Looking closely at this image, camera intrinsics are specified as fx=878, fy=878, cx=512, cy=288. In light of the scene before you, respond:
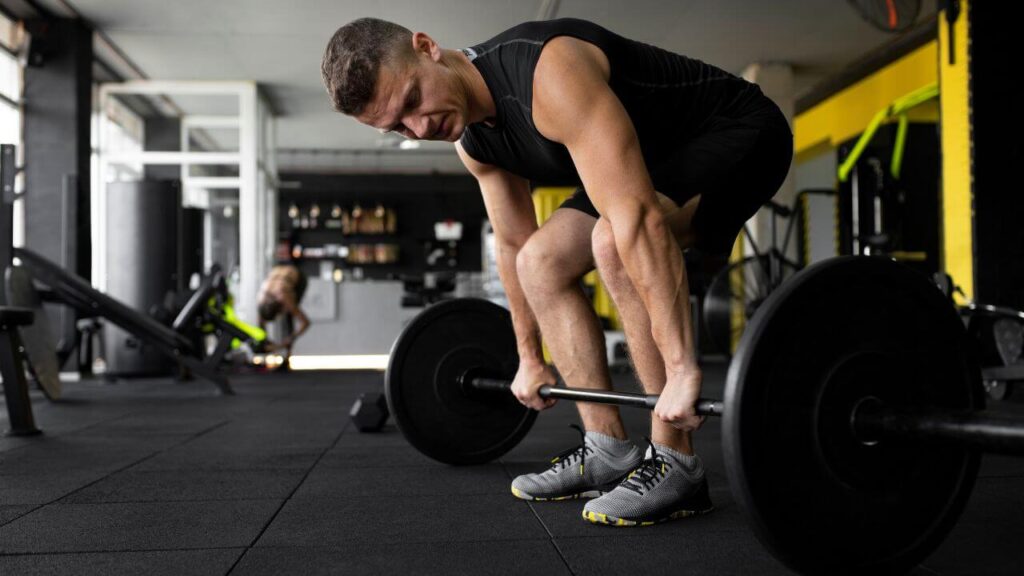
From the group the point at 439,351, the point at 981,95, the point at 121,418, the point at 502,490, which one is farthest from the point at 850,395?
the point at 981,95

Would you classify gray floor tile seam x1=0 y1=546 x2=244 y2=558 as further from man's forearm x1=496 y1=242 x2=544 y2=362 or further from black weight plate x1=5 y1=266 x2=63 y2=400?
black weight plate x1=5 y1=266 x2=63 y2=400

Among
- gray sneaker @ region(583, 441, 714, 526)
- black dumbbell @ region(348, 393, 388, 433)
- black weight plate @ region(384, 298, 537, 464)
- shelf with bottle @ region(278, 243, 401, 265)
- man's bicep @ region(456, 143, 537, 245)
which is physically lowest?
black dumbbell @ region(348, 393, 388, 433)

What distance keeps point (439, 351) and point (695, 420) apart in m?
0.91

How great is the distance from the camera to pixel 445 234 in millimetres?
12312

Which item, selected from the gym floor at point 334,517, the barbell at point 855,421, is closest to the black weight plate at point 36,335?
the gym floor at point 334,517

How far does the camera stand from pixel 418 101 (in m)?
1.35

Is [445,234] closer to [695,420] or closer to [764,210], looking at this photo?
[764,210]

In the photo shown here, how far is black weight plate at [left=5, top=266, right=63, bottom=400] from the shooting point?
11.0 feet

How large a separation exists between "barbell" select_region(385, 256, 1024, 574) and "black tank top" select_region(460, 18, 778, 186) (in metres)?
0.53

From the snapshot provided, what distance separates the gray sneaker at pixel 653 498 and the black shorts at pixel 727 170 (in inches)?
16.3

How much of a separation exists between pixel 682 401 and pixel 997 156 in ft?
12.4

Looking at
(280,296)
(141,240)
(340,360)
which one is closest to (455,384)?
(141,240)

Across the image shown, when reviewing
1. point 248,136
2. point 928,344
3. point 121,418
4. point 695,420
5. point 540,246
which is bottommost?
point 121,418

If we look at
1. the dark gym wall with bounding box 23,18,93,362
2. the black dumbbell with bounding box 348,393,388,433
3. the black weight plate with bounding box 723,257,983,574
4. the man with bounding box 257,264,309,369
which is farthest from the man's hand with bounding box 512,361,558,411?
the man with bounding box 257,264,309,369
